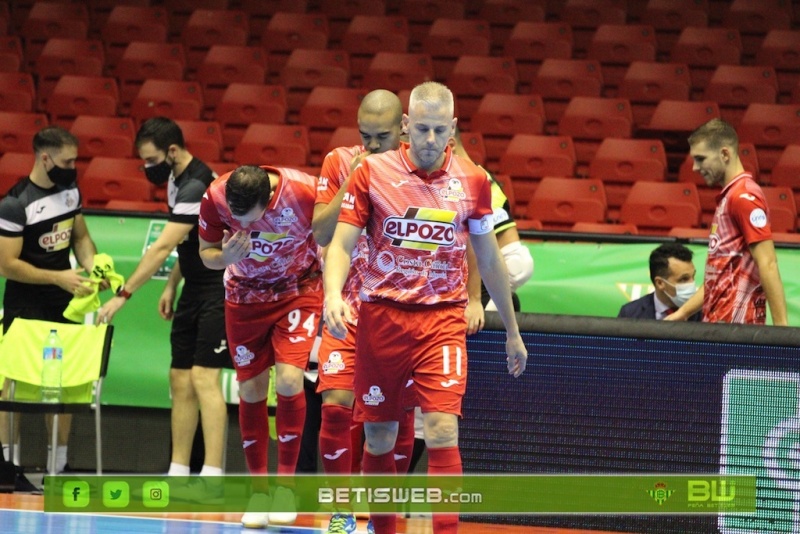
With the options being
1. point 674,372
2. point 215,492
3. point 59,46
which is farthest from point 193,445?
point 59,46

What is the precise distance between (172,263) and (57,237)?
30.0 inches

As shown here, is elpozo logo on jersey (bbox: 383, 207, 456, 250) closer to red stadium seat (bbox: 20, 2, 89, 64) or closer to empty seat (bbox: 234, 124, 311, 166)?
empty seat (bbox: 234, 124, 311, 166)

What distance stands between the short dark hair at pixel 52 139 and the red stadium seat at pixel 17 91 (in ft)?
19.3

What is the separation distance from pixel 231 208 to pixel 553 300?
278 centimetres

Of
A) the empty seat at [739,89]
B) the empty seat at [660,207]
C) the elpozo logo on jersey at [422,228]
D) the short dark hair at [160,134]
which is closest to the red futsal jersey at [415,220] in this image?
the elpozo logo on jersey at [422,228]

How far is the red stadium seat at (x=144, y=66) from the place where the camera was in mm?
13000

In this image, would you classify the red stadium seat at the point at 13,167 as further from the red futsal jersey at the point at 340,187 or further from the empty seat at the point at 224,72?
the red futsal jersey at the point at 340,187

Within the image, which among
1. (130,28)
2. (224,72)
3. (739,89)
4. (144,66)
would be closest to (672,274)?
(739,89)

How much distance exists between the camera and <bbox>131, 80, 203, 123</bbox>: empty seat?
480 inches

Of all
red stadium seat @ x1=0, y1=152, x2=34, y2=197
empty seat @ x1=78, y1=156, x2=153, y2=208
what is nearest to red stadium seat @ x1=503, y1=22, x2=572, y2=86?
empty seat @ x1=78, y1=156, x2=153, y2=208

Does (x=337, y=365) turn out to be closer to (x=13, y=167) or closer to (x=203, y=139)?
(x=13, y=167)

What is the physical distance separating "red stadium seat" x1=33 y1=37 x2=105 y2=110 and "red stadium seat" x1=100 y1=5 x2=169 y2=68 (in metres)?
0.31

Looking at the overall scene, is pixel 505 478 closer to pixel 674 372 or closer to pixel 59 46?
pixel 674 372

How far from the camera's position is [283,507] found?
5418mm
